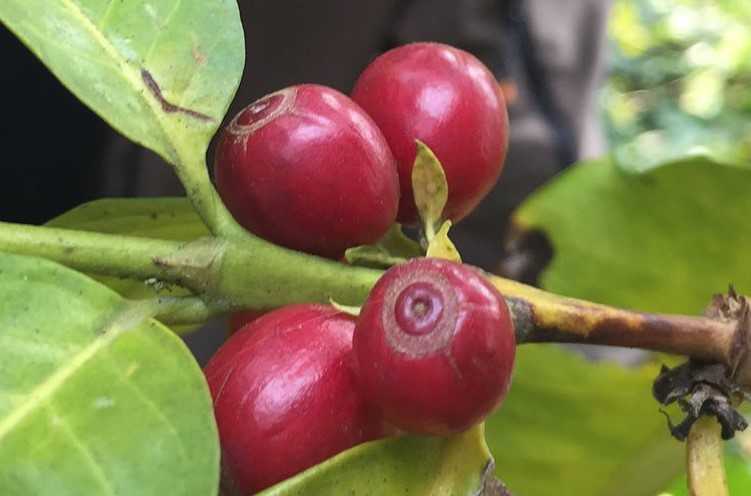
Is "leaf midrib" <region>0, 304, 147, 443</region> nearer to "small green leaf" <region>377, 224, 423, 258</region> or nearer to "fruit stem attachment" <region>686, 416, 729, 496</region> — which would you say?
"small green leaf" <region>377, 224, 423, 258</region>

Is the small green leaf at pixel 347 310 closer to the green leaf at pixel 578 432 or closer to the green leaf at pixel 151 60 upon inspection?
the green leaf at pixel 151 60

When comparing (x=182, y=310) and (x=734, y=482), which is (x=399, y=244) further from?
(x=734, y=482)

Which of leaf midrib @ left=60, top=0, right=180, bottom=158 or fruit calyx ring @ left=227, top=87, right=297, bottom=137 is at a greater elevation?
leaf midrib @ left=60, top=0, right=180, bottom=158

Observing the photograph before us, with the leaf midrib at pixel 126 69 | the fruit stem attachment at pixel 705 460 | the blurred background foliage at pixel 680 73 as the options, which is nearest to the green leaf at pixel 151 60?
the leaf midrib at pixel 126 69

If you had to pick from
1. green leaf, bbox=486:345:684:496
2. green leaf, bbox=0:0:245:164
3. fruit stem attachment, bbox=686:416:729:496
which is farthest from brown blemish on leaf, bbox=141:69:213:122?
green leaf, bbox=486:345:684:496

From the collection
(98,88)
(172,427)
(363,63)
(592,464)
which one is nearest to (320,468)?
(172,427)

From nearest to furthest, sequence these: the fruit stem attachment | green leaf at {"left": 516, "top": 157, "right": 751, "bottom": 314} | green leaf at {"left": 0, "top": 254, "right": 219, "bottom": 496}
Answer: green leaf at {"left": 0, "top": 254, "right": 219, "bottom": 496}, the fruit stem attachment, green leaf at {"left": 516, "top": 157, "right": 751, "bottom": 314}
